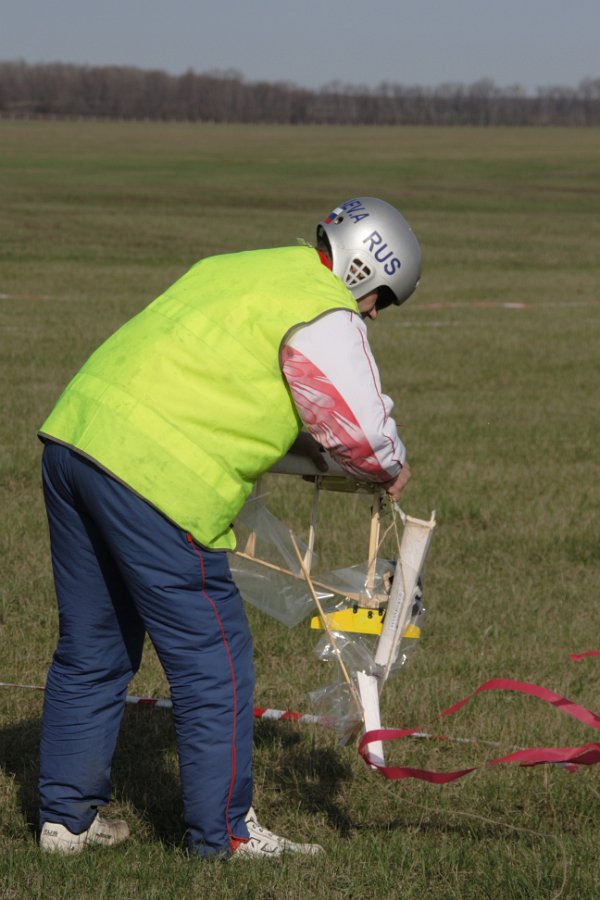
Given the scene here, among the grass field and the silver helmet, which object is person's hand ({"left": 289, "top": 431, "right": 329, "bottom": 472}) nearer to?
the silver helmet

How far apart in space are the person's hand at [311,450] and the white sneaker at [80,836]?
136 centimetres

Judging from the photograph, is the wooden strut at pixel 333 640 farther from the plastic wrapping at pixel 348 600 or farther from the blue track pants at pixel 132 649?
the blue track pants at pixel 132 649

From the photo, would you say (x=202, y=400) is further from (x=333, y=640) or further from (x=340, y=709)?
(x=340, y=709)

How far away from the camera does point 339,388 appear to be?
3719 mm

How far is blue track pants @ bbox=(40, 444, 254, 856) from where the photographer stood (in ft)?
12.3

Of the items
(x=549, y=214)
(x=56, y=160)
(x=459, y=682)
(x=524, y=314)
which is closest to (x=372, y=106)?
(x=56, y=160)

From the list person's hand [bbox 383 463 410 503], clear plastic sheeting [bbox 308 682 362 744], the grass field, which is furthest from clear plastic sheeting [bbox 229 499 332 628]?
the grass field

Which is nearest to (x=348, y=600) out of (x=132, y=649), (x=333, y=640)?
(x=333, y=640)

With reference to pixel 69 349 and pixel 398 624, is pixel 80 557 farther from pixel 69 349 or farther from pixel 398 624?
pixel 69 349

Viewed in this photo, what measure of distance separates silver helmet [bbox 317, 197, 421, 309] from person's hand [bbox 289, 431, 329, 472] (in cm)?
50

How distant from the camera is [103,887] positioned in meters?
3.70

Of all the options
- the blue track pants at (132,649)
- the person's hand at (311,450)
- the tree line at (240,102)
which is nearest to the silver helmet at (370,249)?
the person's hand at (311,450)

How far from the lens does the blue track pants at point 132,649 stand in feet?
12.3

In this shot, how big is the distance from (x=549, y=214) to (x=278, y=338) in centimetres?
3996
